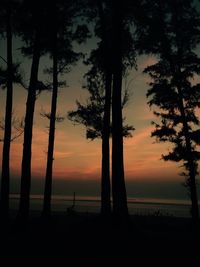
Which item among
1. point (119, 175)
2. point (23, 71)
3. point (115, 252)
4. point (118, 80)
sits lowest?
point (115, 252)

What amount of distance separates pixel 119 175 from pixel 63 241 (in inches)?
150

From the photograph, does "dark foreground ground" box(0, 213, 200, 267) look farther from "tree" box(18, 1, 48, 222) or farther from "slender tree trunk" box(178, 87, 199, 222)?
"slender tree trunk" box(178, 87, 199, 222)

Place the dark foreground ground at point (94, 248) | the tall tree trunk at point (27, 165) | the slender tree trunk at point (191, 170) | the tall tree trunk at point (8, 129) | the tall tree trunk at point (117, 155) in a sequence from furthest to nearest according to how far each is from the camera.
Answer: the slender tree trunk at point (191, 170)
the tall tree trunk at point (8, 129)
the tall tree trunk at point (27, 165)
the tall tree trunk at point (117, 155)
the dark foreground ground at point (94, 248)

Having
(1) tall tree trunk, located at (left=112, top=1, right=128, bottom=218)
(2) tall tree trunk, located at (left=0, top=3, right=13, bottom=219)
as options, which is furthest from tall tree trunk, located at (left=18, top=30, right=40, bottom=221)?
(1) tall tree trunk, located at (left=112, top=1, right=128, bottom=218)

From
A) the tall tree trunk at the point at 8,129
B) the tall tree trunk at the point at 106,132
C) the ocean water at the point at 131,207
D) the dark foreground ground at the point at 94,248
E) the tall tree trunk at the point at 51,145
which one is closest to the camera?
the dark foreground ground at the point at 94,248

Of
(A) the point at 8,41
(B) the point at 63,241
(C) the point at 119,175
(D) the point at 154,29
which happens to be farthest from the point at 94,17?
(B) the point at 63,241

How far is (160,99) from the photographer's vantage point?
76.6 ft

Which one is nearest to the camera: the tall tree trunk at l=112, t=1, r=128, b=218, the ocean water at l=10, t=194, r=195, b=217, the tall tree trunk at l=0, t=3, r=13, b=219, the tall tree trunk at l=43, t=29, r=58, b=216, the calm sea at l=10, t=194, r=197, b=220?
the tall tree trunk at l=112, t=1, r=128, b=218

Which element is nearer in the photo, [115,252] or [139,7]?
[115,252]

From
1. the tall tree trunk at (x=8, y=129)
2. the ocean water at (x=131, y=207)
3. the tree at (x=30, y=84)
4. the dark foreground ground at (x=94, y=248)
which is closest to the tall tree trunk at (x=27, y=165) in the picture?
the tree at (x=30, y=84)

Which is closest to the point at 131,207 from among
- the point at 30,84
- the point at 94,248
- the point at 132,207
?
the point at 132,207

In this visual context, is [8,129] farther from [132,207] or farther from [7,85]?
[132,207]

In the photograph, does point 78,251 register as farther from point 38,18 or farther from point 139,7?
point 139,7

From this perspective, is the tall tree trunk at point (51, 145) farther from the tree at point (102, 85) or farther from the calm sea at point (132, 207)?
the calm sea at point (132, 207)
